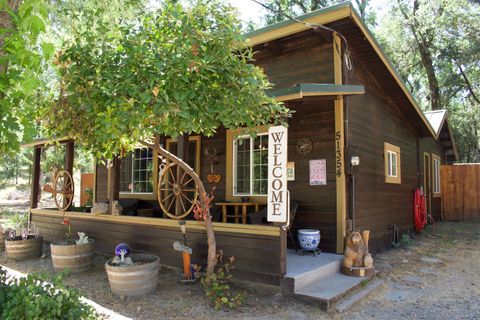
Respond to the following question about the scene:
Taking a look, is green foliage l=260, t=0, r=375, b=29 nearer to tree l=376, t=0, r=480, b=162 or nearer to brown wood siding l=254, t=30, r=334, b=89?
tree l=376, t=0, r=480, b=162

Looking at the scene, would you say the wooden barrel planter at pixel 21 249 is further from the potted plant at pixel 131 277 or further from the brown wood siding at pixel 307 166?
the brown wood siding at pixel 307 166

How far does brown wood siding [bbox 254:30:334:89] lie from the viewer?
21.0ft

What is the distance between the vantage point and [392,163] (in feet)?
27.7

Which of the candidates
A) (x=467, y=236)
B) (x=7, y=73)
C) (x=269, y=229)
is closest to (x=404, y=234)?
(x=467, y=236)

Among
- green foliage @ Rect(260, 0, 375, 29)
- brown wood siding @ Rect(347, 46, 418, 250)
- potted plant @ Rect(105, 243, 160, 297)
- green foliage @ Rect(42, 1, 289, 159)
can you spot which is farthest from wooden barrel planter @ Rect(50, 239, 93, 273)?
green foliage @ Rect(260, 0, 375, 29)

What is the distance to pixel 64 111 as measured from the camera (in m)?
4.38

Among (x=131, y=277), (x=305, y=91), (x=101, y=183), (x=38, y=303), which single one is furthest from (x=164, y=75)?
Answer: (x=101, y=183)

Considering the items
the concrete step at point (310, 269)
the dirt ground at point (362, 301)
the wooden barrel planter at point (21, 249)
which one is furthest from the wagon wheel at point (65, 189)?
the concrete step at point (310, 269)

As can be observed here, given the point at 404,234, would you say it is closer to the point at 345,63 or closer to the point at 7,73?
the point at 345,63

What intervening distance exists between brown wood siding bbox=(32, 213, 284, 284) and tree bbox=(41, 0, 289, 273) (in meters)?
1.67

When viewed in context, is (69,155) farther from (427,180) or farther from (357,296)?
(427,180)

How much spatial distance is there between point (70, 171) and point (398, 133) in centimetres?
749

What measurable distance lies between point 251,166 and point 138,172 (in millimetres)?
3718

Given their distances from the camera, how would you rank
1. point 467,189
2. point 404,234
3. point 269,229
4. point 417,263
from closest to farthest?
1. point 269,229
2. point 417,263
3. point 404,234
4. point 467,189
